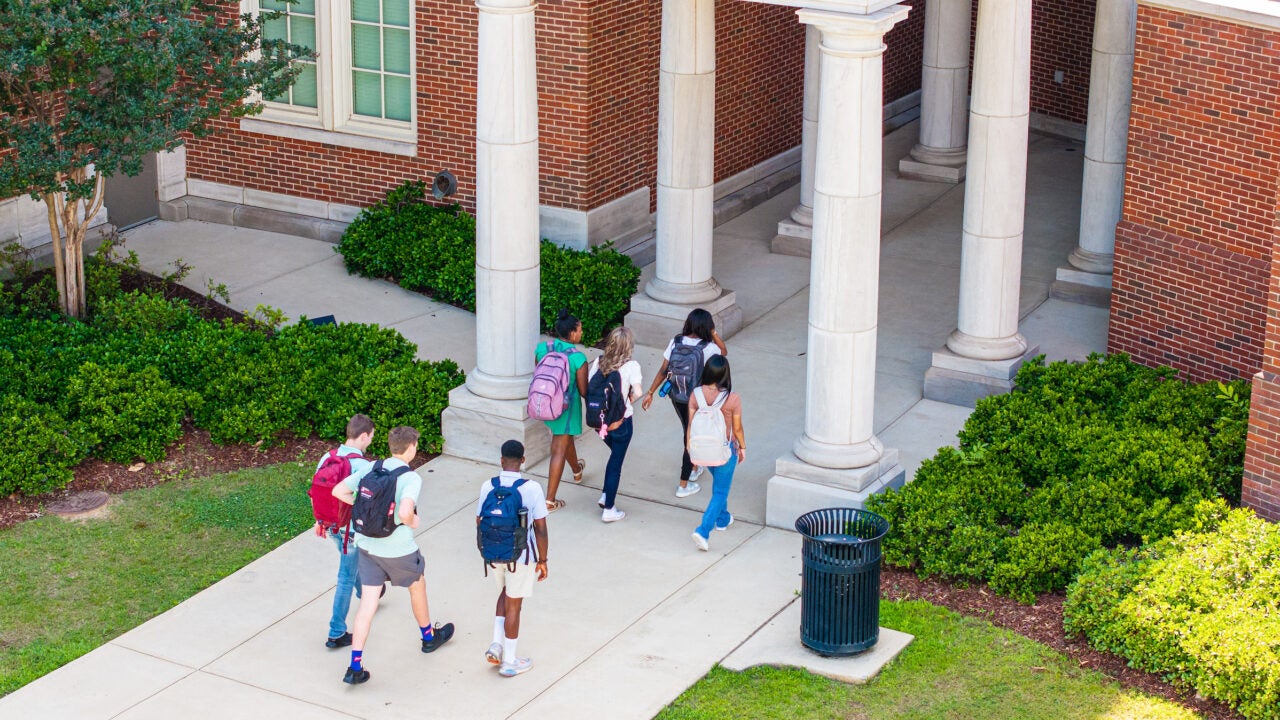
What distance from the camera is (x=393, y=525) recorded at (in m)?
10.1

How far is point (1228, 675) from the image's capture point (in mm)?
9984

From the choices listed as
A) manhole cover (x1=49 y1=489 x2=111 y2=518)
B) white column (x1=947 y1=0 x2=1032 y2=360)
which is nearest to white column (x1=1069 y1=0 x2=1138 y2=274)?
white column (x1=947 y1=0 x2=1032 y2=360)

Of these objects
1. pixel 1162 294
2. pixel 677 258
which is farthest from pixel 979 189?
pixel 677 258

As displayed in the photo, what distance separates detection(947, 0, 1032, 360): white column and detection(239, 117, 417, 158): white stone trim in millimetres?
6749

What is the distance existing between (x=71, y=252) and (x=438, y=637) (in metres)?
6.82

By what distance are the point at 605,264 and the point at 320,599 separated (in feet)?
19.3

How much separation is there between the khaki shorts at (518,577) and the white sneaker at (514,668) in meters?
0.54

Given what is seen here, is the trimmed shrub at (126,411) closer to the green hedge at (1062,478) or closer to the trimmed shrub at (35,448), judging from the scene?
the trimmed shrub at (35,448)

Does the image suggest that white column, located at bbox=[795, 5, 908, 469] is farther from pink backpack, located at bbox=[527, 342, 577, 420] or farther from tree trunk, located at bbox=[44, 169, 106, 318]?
tree trunk, located at bbox=[44, 169, 106, 318]

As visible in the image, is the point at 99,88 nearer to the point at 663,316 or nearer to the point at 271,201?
the point at 271,201

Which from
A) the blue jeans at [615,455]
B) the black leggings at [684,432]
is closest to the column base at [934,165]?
the black leggings at [684,432]

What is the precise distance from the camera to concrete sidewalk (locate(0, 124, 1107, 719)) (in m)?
10.6

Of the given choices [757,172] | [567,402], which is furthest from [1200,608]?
[757,172]

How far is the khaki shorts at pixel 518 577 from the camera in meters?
10.3
